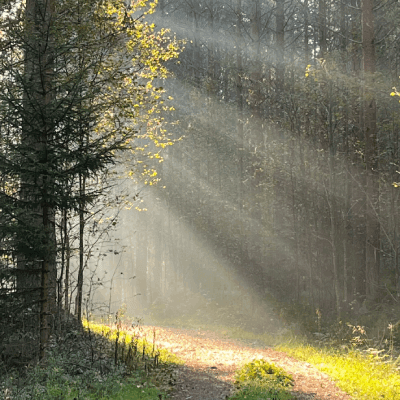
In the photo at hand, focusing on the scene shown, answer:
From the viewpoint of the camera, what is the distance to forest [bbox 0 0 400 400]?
7.65m

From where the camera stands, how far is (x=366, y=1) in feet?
48.8

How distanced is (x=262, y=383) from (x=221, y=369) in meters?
2.04

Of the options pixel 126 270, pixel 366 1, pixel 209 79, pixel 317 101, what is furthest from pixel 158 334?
pixel 126 270

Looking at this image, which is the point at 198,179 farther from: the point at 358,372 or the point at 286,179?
the point at 358,372

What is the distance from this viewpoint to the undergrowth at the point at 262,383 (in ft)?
22.9

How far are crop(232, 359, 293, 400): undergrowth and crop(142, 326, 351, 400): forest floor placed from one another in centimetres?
18

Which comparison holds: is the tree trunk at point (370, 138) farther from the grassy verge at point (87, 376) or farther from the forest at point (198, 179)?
the grassy verge at point (87, 376)

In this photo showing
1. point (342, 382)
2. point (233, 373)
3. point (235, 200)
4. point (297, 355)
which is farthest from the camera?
point (235, 200)

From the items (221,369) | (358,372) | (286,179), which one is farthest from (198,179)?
(358,372)

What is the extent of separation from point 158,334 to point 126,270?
21497mm

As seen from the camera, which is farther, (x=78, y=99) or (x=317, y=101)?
(x=317, y=101)

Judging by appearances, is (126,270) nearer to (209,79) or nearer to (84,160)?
(209,79)

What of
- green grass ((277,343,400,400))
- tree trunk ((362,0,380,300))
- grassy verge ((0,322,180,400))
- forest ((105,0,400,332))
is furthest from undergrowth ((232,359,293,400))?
tree trunk ((362,0,380,300))

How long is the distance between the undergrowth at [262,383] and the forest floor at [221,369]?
0.59 feet
